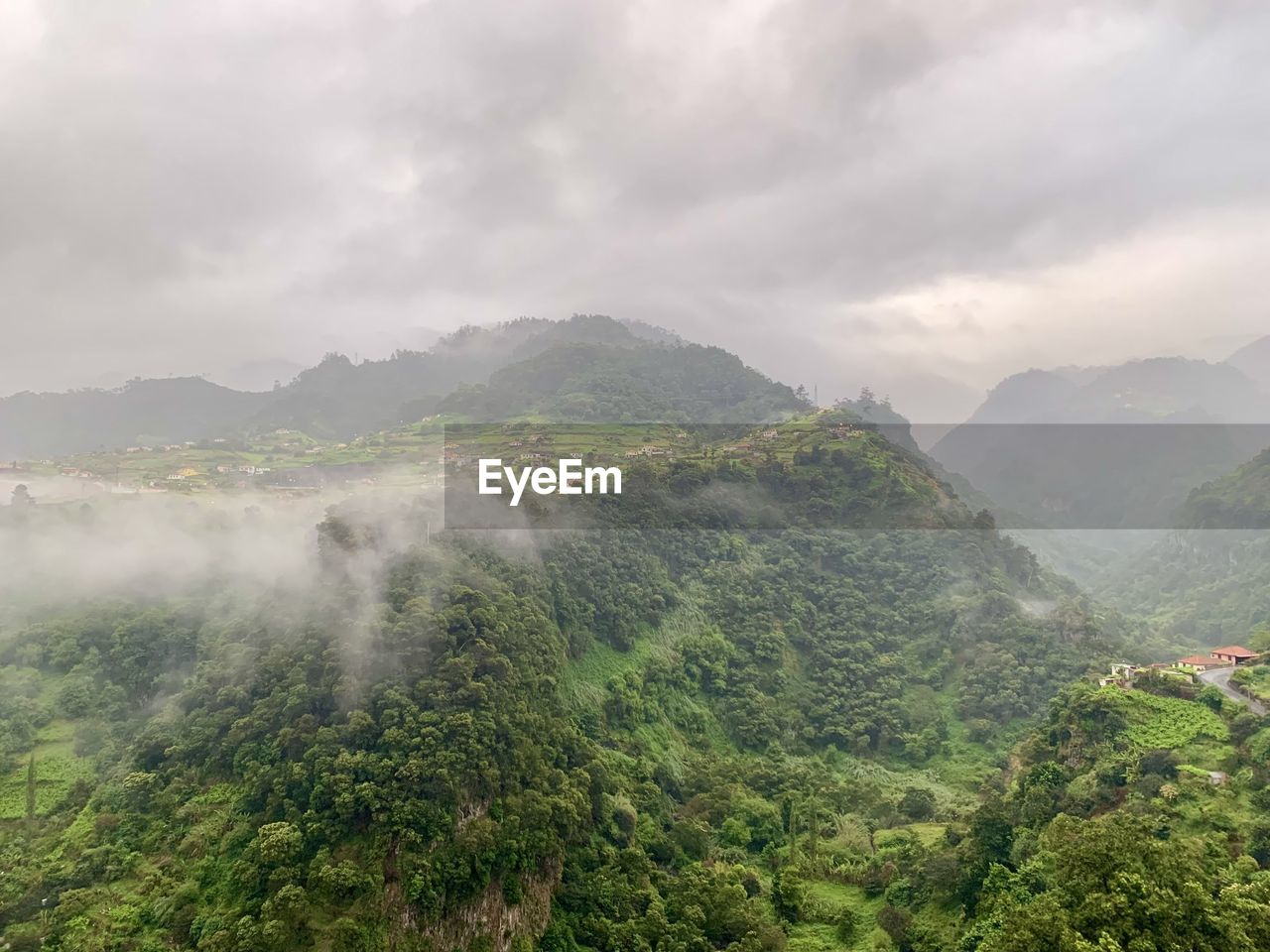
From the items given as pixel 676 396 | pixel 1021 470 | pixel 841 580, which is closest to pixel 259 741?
pixel 841 580

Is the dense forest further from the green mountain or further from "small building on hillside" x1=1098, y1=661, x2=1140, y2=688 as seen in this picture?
the green mountain

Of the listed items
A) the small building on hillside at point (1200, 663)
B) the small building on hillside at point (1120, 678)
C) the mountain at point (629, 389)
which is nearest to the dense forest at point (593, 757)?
the small building on hillside at point (1120, 678)

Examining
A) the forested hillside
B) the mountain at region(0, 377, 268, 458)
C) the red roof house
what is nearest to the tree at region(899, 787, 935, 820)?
the forested hillside

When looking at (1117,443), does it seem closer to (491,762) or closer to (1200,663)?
(1200,663)

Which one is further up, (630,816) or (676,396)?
(676,396)

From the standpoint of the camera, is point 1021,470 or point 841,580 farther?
point 1021,470

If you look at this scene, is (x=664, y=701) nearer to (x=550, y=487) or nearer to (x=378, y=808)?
(x=550, y=487)

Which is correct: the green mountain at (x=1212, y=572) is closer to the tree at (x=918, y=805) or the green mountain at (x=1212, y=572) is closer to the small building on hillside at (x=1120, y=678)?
the small building on hillside at (x=1120, y=678)
